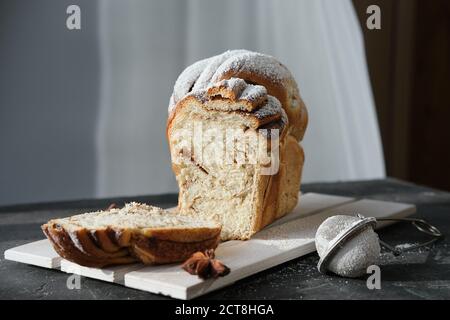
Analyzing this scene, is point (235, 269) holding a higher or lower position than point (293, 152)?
lower

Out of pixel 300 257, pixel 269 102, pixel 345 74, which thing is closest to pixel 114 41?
pixel 345 74

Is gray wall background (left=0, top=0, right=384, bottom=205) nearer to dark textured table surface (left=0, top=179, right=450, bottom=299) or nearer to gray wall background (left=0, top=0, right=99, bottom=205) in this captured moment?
gray wall background (left=0, top=0, right=99, bottom=205)

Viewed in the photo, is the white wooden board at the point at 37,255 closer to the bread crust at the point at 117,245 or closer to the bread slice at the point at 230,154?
the bread crust at the point at 117,245

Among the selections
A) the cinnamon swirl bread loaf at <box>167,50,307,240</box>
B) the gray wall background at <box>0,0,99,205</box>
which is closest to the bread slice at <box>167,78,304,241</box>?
the cinnamon swirl bread loaf at <box>167,50,307,240</box>

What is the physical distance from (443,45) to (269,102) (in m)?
3.10

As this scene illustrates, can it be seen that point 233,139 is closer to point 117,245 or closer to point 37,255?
point 117,245

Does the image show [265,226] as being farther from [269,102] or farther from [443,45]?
[443,45]

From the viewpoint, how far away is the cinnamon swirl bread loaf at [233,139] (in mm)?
2186

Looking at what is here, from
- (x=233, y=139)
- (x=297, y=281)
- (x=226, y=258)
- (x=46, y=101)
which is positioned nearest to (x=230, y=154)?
(x=233, y=139)

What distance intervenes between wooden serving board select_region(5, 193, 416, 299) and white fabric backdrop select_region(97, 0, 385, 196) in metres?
1.70

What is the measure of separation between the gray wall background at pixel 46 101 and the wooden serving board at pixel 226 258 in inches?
68.4

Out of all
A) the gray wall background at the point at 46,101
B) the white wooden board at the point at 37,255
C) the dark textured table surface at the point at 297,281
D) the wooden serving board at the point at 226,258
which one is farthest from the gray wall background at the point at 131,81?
the white wooden board at the point at 37,255

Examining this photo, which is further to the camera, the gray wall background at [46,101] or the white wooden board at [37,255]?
the gray wall background at [46,101]
